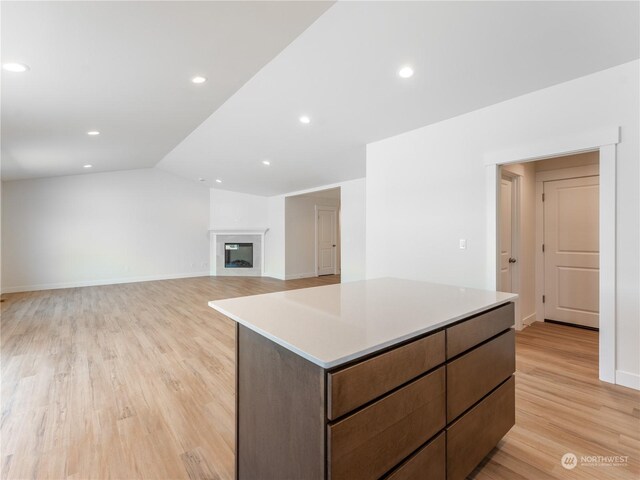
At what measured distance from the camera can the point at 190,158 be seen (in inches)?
260

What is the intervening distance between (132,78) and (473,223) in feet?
11.9

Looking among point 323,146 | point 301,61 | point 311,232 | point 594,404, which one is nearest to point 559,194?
point 594,404

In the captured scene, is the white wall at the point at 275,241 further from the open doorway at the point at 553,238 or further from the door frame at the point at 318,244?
the open doorway at the point at 553,238

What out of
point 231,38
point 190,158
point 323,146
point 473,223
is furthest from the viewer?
point 190,158

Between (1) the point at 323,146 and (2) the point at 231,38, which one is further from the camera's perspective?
(1) the point at 323,146

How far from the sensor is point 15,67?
7.57ft

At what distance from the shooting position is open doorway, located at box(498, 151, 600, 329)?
12.5ft

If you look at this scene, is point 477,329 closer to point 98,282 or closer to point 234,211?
point 234,211

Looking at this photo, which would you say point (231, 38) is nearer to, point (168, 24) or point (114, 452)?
point (168, 24)

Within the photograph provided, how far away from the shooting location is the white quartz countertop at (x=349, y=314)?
3.37 feet

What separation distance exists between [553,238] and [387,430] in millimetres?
4213

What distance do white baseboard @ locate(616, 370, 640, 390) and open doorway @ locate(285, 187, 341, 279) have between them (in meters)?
6.51

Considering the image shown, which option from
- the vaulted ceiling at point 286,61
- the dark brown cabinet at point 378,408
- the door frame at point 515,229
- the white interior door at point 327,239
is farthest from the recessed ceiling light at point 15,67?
the white interior door at point 327,239

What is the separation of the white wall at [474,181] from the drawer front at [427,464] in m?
2.18
